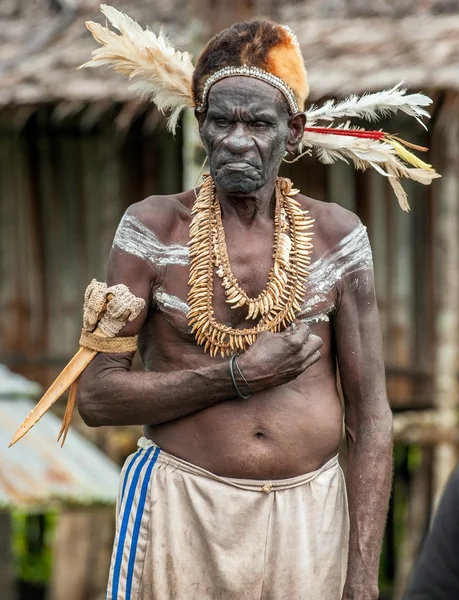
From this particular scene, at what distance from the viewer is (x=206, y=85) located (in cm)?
384

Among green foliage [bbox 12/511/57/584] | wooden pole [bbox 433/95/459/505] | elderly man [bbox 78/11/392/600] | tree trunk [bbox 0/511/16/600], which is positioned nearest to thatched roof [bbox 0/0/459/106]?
Result: wooden pole [bbox 433/95/459/505]

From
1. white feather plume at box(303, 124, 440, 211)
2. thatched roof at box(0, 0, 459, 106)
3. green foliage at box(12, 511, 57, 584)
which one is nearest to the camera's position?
white feather plume at box(303, 124, 440, 211)

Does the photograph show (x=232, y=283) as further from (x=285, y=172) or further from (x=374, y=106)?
(x=285, y=172)

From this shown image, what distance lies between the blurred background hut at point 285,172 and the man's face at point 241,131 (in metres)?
2.98

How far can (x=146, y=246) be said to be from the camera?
3844 millimetres

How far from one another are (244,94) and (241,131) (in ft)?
0.36

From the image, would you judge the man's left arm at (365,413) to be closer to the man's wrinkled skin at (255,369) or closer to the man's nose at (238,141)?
the man's wrinkled skin at (255,369)

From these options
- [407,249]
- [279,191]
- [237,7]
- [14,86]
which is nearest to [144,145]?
[14,86]

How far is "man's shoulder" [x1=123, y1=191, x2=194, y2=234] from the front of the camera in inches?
152

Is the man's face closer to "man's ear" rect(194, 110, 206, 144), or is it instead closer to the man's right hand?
"man's ear" rect(194, 110, 206, 144)

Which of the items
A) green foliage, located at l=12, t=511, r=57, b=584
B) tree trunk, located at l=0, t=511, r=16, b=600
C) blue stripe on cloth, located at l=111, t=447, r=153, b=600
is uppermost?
blue stripe on cloth, located at l=111, t=447, r=153, b=600

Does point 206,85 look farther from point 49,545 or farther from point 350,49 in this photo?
point 49,545

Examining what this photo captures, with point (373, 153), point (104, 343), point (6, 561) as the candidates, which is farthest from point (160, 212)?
point (6, 561)

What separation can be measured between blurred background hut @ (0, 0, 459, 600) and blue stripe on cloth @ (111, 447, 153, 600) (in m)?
3.03
